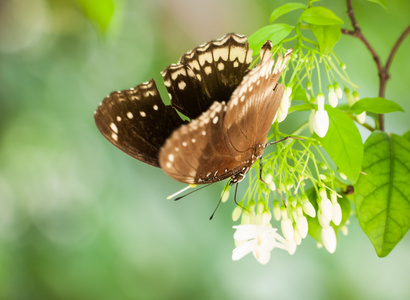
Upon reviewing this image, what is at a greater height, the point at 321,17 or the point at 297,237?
the point at 321,17

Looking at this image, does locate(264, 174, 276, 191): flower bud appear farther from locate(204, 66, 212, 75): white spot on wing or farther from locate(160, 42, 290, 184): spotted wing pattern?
locate(204, 66, 212, 75): white spot on wing

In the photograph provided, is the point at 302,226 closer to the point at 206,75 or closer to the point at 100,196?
the point at 206,75

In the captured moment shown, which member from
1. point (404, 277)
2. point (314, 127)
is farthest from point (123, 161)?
point (314, 127)

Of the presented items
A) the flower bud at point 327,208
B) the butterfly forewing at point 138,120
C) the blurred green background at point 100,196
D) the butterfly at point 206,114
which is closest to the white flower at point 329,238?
the flower bud at point 327,208

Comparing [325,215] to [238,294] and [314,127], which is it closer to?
[314,127]

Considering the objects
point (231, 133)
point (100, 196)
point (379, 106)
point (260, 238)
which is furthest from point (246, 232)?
point (100, 196)

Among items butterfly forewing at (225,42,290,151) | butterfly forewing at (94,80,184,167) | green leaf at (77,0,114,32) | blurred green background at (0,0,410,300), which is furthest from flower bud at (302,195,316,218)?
blurred green background at (0,0,410,300)

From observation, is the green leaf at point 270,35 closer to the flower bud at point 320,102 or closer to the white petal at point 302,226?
the flower bud at point 320,102
